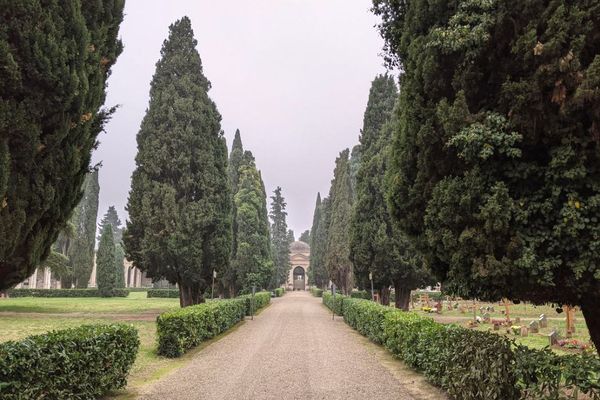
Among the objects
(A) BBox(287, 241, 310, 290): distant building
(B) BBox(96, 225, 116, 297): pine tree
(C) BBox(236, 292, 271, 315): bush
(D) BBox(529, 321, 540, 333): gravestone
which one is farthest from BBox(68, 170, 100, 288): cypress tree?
(D) BBox(529, 321, 540, 333): gravestone

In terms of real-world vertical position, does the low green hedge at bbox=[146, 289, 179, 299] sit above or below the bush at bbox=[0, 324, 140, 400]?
below

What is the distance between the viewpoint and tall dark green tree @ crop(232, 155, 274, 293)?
34.6m

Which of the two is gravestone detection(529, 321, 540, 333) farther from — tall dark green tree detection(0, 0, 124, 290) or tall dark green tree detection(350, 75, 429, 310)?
tall dark green tree detection(0, 0, 124, 290)

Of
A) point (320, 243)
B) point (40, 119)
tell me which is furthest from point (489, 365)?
point (320, 243)

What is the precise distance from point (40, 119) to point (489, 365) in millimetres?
6221

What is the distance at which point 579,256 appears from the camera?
4.71m

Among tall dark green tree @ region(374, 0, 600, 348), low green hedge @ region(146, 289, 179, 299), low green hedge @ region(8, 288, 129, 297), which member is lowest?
low green hedge @ region(146, 289, 179, 299)

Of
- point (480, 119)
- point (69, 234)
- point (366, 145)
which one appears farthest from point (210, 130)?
point (480, 119)

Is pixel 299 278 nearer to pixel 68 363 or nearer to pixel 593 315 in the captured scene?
pixel 68 363

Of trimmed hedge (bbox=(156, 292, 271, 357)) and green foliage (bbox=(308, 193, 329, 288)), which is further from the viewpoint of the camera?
green foliage (bbox=(308, 193, 329, 288))

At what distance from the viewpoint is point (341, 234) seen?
37438mm

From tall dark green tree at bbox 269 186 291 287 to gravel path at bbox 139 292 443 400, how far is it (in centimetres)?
5519

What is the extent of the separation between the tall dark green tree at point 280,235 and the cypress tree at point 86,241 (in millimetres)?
26835

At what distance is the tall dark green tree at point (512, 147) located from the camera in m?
4.73
